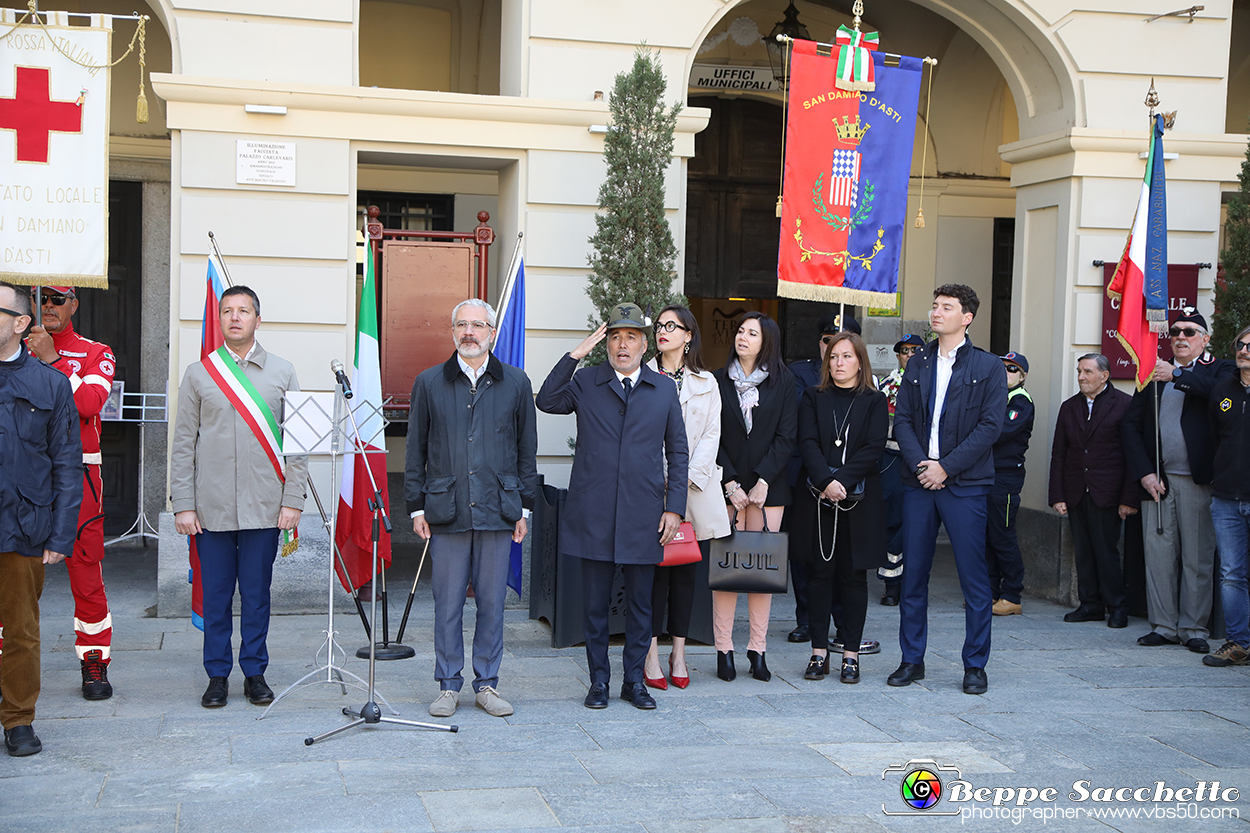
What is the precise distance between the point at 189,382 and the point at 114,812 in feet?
7.02

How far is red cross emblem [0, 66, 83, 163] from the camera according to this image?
7152 mm

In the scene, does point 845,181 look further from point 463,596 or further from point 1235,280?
point 463,596

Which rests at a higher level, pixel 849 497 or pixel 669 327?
pixel 669 327

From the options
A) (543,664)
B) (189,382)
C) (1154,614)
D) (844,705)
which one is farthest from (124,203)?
(1154,614)

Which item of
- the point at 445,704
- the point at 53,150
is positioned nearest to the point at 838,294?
the point at 445,704

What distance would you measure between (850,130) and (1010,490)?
9.19 ft

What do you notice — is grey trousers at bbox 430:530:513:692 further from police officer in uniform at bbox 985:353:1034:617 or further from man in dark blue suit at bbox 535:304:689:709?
police officer in uniform at bbox 985:353:1034:617

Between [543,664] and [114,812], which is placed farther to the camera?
[543,664]

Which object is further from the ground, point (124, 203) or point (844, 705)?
point (124, 203)

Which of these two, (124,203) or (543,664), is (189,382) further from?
(124,203)

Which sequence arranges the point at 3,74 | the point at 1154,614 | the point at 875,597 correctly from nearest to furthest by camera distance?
1. the point at 3,74
2. the point at 1154,614
3. the point at 875,597

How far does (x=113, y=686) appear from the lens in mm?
6012

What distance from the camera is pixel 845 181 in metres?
8.12

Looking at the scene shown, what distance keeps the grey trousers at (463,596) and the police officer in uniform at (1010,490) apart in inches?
162
